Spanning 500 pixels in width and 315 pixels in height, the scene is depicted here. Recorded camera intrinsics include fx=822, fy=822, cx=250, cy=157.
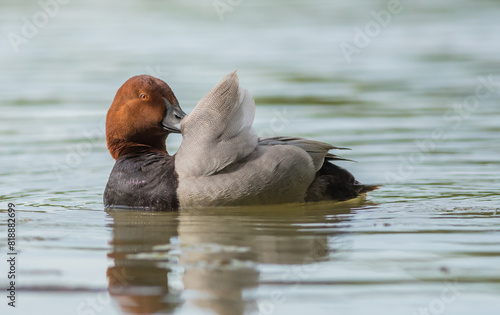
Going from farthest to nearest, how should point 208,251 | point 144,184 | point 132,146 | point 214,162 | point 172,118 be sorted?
point 132,146
point 172,118
point 144,184
point 214,162
point 208,251

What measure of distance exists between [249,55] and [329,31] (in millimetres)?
3084

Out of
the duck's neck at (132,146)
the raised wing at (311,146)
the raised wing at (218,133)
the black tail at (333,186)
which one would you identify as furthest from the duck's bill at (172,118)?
the black tail at (333,186)

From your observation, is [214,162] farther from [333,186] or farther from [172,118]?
[333,186]

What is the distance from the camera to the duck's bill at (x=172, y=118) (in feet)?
22.4

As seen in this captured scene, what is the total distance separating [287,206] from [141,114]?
4.79 feet

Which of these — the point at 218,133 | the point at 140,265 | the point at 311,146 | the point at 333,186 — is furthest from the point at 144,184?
the point at 140,265

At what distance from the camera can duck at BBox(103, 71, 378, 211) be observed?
626cm

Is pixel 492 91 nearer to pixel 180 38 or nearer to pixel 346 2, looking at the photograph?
pixel 180 38

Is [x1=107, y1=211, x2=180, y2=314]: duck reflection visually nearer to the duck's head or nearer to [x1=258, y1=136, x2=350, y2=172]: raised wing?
the duck's head

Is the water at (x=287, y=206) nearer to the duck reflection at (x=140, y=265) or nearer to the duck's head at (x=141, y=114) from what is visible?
the duck reflection at (x=140, y=265)

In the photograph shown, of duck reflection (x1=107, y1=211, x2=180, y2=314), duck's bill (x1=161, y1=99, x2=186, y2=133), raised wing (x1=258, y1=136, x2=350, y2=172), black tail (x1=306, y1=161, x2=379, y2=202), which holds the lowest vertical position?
duck reflection (x1=107, y1=211, x2=180, y2=314)

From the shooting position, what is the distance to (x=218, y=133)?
6.21 m

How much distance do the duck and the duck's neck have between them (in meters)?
0.07

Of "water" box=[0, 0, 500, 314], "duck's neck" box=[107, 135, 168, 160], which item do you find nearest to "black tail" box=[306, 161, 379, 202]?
"water" box=[0, 0, 500, 314]
